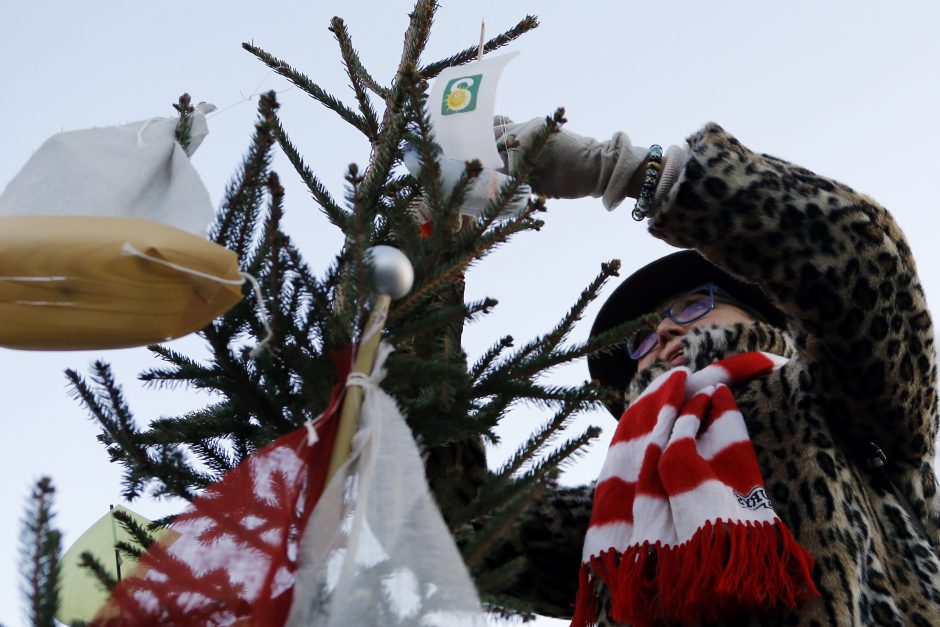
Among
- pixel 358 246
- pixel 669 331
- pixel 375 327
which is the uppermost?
pixel 669 331

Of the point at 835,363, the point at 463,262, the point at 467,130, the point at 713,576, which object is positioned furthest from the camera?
the point at 835,363

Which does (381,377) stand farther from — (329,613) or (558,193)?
(558,193)

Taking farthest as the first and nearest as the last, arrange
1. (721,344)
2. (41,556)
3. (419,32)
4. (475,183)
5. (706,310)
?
(706,310) → (721,344) → (419,32) → (475,183) → (41,556)

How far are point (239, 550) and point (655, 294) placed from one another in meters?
2.24

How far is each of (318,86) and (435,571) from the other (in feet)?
4.67

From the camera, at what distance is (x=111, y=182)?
152 cm

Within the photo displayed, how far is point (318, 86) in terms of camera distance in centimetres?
228

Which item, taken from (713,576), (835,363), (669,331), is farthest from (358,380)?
(669,331)

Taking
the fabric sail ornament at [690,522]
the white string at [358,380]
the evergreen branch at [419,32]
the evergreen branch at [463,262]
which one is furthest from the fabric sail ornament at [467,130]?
the fabric sail ornament at [690,522]

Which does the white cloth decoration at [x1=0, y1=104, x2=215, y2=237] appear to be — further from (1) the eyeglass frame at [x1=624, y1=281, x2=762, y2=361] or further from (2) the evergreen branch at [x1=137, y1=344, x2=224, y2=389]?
(1) the eyeglass frame at [x1=624, y1=281, x2=762, y2=361]

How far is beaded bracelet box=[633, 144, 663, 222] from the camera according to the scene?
2346mm

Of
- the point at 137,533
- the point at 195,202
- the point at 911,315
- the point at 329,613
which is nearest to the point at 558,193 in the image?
the point at 911,315

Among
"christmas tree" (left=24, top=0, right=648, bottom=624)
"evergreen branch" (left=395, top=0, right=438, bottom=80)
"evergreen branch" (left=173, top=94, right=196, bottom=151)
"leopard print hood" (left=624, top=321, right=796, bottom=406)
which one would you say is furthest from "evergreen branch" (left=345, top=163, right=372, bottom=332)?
"leopard print hood" (left=624, top=321, right=796, bottom=406)

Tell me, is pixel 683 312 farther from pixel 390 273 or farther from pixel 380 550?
pixel 380 550
